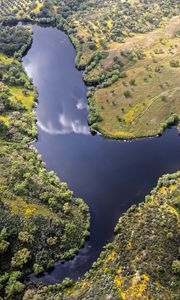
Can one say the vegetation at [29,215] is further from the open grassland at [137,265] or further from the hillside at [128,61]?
the hillside at [128,61]

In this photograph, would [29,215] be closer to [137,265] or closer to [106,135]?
[137,265]

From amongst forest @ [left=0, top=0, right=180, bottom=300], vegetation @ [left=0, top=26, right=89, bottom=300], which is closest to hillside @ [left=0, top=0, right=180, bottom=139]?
forest @ [left=0, top=0, right=180, bottom=300]

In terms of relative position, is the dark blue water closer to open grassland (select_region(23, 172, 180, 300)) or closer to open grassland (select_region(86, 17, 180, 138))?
open grassland (select_region(23, 172, 180, 300))

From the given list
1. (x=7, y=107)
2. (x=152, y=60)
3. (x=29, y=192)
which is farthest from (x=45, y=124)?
(x=152, y=60)

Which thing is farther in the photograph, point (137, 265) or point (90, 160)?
point (90, 160)

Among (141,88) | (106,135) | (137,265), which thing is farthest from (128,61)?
(137,265)
